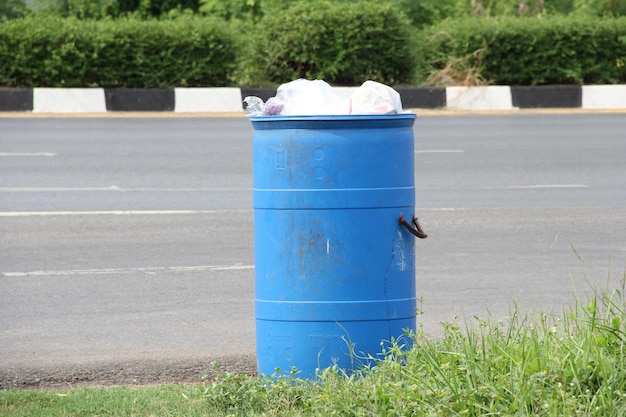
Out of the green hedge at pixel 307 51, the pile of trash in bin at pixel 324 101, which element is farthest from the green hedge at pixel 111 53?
the pile of trash in bin at pixel 324 101

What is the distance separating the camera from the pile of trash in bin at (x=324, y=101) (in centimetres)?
417

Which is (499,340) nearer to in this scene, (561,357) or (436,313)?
(561,357)

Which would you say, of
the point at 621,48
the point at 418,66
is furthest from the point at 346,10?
the point at 621,48

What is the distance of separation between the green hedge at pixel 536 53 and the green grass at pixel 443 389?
41.1ft

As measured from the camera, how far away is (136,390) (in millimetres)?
4449

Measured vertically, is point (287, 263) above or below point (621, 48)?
below

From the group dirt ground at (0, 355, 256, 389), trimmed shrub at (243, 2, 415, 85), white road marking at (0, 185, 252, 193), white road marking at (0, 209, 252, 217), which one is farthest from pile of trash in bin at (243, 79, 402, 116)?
trimmed shrub at (243, 2, 415, 85)

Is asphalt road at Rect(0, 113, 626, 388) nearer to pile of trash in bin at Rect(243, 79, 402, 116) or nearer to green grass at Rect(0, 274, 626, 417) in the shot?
green grass at Rect(0, 274, 626, 417)

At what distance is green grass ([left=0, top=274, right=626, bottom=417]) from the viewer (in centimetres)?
362

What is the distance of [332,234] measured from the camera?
4047 millimetres

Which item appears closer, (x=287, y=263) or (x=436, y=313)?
(x=287, y=263)

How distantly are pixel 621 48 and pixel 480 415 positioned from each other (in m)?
14.2

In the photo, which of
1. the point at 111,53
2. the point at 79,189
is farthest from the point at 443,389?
the point at 111,53

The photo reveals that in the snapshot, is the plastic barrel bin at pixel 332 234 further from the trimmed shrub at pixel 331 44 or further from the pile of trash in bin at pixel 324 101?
the trimmed shrub at pixel 331 44
